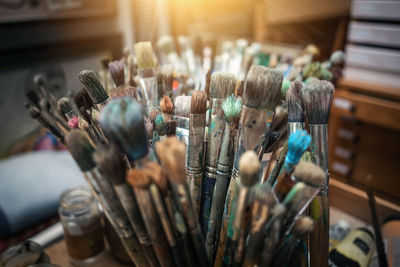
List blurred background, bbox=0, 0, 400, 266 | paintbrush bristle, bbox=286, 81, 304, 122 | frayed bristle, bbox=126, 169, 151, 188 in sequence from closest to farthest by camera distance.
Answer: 1. frayed bristle, bbox=126, 169, 151, 188
2. paintbrush bristle, bbox=286, 81, 304, 122
3. blurred background, bbox=0, 0, 400, 266

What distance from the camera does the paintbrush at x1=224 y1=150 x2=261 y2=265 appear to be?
0.30 metres

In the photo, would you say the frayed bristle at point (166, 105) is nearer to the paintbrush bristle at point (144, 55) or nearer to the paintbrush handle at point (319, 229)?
the paintbrush bristle at point (144, 55)

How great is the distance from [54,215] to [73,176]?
14 centimetres

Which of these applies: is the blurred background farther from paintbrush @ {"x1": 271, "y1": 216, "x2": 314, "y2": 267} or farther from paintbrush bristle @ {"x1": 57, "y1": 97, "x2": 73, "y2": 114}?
paintbrush @ {"x1": 271, "y1": 216, "x2": 314, "y2": 267}

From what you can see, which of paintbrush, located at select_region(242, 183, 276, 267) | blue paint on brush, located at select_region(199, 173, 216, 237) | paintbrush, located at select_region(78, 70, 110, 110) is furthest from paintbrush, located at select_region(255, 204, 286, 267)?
paintbrush, located at select_region(78, 70, 110, 110)

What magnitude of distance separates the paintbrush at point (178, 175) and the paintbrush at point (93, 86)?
0.16m

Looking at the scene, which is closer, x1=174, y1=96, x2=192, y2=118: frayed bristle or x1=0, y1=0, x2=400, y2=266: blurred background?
x1=174, y1=96, x2=192, y2=118: frayed bristle

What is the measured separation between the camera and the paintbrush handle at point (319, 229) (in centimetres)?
40

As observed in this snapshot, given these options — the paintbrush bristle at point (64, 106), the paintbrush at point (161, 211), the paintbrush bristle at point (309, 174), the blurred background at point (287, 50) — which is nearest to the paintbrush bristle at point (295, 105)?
the paintbrush bristle at point (309, 174)

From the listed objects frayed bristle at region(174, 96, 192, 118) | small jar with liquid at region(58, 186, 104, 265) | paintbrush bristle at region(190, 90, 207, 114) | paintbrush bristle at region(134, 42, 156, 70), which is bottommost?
small jar with liquid at region(58, 186, 104, 265)

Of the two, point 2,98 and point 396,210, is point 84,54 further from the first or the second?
point 396,210

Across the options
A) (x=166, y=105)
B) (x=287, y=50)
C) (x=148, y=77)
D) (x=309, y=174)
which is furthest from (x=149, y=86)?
(x=287, y=50)

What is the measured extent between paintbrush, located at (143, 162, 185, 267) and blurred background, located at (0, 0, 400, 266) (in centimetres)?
98

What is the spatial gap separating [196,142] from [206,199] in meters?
0.08
